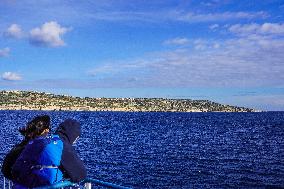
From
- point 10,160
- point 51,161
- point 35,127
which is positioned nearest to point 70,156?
point 51,161

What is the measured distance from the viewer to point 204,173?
41.4 meters

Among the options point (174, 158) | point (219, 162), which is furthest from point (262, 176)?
point (174, 158)

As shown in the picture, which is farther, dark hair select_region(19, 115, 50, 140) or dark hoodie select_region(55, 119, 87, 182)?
dark hair select_region(19, 115, 50, 140)

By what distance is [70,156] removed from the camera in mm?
5828

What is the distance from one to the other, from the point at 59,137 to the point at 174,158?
4902 cm

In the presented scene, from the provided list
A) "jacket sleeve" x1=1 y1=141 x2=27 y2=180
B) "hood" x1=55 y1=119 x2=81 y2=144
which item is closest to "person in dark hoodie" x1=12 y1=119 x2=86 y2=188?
"hood" x1=55 y1=119 x2=81 y2=144

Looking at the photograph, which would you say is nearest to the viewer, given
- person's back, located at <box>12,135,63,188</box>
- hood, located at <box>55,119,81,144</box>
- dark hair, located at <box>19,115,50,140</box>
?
person's back, located at <box>12,135,63,188</box>

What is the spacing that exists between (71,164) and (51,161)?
0.27 m

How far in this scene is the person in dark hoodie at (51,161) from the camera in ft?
18.9

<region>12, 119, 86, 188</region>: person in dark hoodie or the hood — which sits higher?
the hood

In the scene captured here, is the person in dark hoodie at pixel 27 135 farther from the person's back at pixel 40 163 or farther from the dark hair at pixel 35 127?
the person's back at pixel 40 163

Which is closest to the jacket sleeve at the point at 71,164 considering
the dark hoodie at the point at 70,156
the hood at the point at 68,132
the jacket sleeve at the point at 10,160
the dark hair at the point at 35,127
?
the dark hoodie at the point at 70,156

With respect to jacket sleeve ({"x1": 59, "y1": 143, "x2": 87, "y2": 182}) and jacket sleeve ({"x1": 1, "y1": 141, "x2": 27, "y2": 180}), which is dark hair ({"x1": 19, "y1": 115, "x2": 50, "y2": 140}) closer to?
jacket sleeve ({"x1": 1, "y1": 141, "x2": 27, "y2": 180})

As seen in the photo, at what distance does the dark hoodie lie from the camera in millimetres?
Answer: 5824
